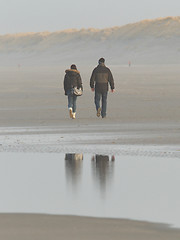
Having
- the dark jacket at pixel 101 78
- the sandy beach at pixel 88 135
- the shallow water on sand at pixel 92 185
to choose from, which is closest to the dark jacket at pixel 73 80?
the dark jacket at pixel 101 78

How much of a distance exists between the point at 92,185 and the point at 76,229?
102 inches

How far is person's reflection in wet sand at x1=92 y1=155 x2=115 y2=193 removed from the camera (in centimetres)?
1066

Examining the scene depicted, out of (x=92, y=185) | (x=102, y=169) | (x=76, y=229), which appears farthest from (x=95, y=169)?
(x=76, y=229)

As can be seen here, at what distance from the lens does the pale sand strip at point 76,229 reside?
7.37m

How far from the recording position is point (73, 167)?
11969mm

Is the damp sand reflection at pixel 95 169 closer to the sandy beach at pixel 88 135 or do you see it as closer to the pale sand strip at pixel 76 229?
the sandy beach at pixel 88 135

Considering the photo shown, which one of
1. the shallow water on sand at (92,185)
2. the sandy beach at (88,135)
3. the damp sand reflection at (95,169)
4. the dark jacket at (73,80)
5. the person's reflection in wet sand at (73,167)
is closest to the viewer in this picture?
the sandy beach at (88,135)

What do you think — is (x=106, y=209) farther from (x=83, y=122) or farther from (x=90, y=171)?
(x=83, y=122)

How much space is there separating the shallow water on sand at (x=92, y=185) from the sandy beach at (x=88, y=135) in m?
Result: 0.49

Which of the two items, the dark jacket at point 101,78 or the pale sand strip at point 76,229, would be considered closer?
the pale sand strip at point 76,229

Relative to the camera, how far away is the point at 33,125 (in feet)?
64.8

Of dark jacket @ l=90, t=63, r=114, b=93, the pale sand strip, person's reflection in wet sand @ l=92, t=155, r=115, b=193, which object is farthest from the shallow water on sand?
dark jacket @ l=90, t=63, r=114, b=93

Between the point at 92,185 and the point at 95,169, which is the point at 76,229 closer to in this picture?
the point at 92,185

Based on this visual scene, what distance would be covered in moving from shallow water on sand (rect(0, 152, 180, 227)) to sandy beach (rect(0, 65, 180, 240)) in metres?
0.49
